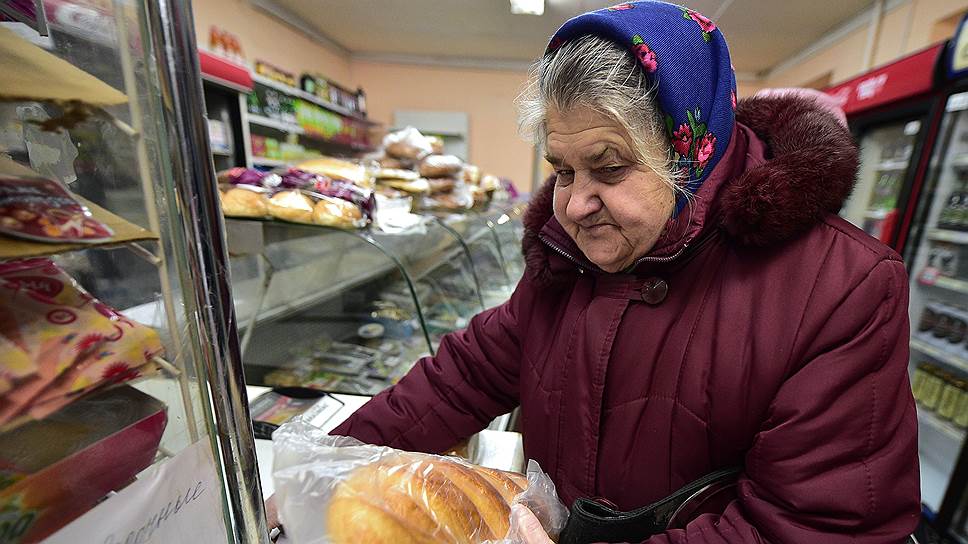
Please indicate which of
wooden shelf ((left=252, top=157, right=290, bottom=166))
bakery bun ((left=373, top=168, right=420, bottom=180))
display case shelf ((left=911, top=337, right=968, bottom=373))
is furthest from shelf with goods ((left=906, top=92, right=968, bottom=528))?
wooden shelf ((left=252, top=157, right=290, bottom=166))

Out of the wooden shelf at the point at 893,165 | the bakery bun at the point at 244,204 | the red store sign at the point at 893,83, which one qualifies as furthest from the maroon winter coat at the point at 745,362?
the wooden shelf at the point at 893,165

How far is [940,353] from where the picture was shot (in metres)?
2.74

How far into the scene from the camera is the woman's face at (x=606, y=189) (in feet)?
2.30

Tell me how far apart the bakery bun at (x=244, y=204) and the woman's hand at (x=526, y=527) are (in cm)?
118

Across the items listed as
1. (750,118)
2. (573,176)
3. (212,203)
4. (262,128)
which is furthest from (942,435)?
(262,128)

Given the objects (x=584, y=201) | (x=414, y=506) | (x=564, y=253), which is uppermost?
(x=584, y=201)

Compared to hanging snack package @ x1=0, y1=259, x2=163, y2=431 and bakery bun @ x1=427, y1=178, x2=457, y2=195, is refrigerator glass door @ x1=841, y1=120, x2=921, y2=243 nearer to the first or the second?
bakery bun @ x1=427, y1=178, x2=457, y2=195

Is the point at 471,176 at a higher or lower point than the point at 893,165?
lower

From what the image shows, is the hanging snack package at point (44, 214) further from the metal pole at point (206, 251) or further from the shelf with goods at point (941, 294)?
the shelf with goods at point (941, 294)

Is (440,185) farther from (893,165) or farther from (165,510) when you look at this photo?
(893,165)

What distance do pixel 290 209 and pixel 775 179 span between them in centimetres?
128

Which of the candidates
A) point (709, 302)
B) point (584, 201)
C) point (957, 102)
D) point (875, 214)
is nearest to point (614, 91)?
point (584, 201)

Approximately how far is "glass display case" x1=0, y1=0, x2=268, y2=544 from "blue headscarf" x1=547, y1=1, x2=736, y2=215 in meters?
0.59

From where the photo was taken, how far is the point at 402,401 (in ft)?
3.17
